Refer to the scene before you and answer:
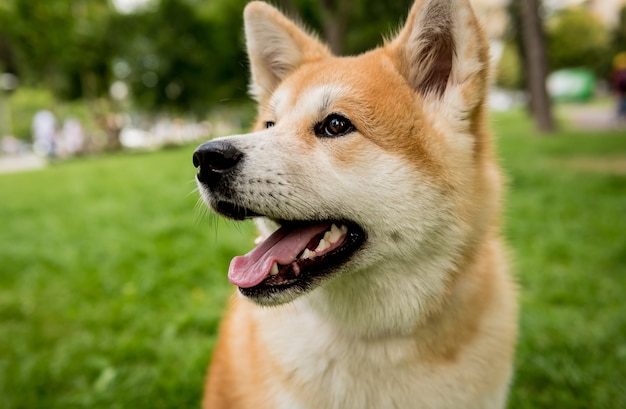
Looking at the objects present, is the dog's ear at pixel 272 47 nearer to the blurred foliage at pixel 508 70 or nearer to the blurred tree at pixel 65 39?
the blurred foliage at pixel 508 70

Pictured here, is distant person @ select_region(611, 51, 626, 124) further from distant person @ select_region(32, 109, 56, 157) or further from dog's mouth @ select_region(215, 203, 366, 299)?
distant person @ select_region(32, 109, 56, 157)

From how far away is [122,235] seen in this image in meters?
5.84

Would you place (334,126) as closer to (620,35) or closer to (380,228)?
(380,228)

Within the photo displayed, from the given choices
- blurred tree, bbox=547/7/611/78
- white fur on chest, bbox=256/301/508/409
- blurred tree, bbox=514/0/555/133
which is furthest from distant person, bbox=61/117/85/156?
blurred tree, bbox=547/7/611/78

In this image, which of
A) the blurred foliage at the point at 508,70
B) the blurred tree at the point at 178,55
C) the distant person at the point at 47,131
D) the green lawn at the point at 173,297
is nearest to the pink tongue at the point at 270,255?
the green lawn at the point at 173,297

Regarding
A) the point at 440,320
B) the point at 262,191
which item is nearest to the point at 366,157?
the point at 262,191

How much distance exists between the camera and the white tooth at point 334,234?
1878mm

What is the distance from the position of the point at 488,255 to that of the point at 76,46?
28.5m

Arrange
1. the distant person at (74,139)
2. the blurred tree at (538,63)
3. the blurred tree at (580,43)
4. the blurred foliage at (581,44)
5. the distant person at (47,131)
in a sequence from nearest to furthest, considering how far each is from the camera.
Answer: the blurred tree at (538,63)
the distant person at (47,131)
the distant person at (74,139)
the blurred foliage at (581,44)
the blurred tree at (580,43)

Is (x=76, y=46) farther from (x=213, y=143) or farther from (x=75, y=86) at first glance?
(x=213, y=143)

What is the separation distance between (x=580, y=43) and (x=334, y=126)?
58.3 m

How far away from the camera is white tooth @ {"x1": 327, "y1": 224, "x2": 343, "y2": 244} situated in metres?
1.88

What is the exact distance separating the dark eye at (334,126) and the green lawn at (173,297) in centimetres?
74

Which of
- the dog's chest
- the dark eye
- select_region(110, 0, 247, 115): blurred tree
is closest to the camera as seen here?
the dog's chest
